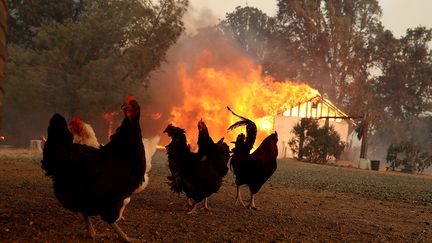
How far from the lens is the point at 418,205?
13078 mm

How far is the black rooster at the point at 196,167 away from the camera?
9055mm

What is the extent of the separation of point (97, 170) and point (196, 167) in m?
3.27

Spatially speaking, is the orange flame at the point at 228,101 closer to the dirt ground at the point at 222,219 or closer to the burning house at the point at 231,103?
the burning house at the point at 231,103

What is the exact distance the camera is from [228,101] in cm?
4303

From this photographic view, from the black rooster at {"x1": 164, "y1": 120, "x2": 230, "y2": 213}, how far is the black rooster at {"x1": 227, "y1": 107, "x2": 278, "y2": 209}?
581 mm

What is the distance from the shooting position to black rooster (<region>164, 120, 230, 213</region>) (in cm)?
905

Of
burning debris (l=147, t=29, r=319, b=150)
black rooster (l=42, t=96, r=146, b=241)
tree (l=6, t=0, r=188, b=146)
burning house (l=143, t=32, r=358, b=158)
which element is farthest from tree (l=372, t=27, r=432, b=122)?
black rooster (l=42, t=96, r=146, b=241)

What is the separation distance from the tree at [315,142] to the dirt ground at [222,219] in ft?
73.5

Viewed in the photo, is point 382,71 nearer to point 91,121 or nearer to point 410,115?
point 410,115

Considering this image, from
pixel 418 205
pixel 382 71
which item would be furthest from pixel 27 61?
pixel 382 71

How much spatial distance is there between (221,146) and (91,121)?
88.3 ft

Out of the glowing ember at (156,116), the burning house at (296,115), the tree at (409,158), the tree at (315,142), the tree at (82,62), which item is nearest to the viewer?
the tree at (82,62)

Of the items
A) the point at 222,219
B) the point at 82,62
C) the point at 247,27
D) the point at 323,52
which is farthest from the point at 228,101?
the point at 247,27

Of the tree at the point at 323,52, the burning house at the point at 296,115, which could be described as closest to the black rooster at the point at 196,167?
the burning house at the point at 296,115
